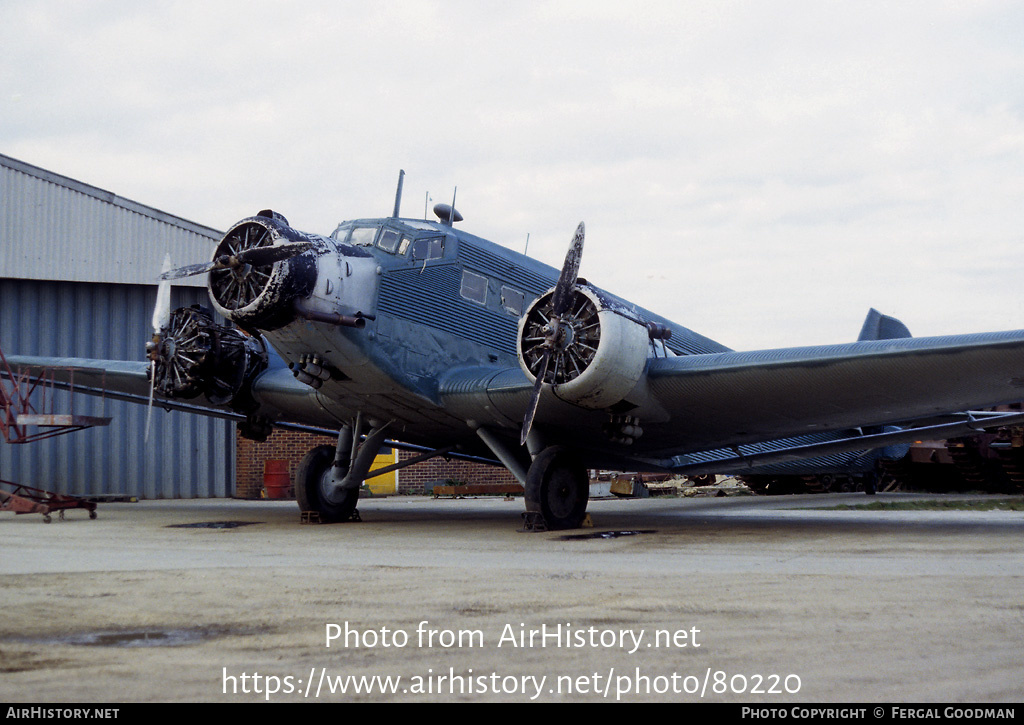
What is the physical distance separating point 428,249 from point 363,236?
871mm

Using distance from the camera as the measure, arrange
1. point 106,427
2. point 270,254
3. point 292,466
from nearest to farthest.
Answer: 1. point 270,254
2. point 106,427
3. point 292,466

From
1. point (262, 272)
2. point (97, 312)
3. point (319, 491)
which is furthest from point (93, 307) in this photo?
point (262, 272)

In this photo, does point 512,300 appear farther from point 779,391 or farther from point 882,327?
point 882,327

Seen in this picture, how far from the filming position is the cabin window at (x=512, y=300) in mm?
13242

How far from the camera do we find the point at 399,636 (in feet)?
14.4

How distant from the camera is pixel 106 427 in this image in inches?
893

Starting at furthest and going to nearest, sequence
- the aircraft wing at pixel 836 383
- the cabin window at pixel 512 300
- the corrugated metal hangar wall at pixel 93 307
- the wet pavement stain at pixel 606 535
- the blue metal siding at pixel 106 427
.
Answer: the blue metal siding at pixel 106 427 → the corrugated metal hangar wall at pixel 93 307 → the cabin window at pixel 512 300 → the wet pavement stain at pixel 606 535 → the aircraft wing at pixel 836 383

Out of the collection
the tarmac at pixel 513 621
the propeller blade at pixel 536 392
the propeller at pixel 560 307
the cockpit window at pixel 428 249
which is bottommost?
the tarmac at pixel 513 621

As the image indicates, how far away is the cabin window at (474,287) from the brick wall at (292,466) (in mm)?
10513

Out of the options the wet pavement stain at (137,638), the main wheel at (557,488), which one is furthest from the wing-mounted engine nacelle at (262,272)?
the wet pavement stain at (137,638)

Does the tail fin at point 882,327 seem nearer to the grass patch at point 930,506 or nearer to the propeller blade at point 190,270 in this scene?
the grass patch at point 930,506

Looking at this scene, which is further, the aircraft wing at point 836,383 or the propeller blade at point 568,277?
the propeller blade at point 568,277

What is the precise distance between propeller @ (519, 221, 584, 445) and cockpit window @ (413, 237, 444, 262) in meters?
2.24
